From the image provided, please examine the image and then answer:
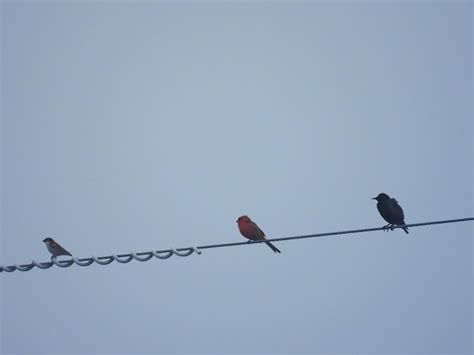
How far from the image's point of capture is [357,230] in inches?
325

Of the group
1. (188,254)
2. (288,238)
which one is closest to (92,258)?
(188,254)

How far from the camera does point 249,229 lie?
12.9 m

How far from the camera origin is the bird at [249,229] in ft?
42.0

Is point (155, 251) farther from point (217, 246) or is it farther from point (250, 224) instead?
point (250, 224)

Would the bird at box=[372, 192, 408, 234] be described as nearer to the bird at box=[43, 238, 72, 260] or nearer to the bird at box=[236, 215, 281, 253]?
the bird at box=[236, 215, 281, 253]

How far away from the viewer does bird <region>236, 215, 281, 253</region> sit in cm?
1280

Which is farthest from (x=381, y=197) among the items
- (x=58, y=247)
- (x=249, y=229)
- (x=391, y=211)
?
(x=58, y=247)

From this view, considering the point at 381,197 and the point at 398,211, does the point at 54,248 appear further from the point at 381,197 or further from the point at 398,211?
the point at 398,211

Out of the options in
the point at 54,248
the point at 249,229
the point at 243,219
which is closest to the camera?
the point at 249,229

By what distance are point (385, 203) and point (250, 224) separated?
2.12 meters

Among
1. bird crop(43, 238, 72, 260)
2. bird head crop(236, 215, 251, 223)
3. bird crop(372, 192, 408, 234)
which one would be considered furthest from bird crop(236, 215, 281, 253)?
bird crop(43, 238, 72, 260)

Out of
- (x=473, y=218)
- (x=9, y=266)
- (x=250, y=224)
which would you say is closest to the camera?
(x=9, y=266)

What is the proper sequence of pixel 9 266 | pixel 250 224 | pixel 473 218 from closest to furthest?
pixel 9 266 < pixel 473 218 < pixel 250 224

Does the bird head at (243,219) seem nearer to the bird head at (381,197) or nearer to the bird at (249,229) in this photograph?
the bird at (249,229)
